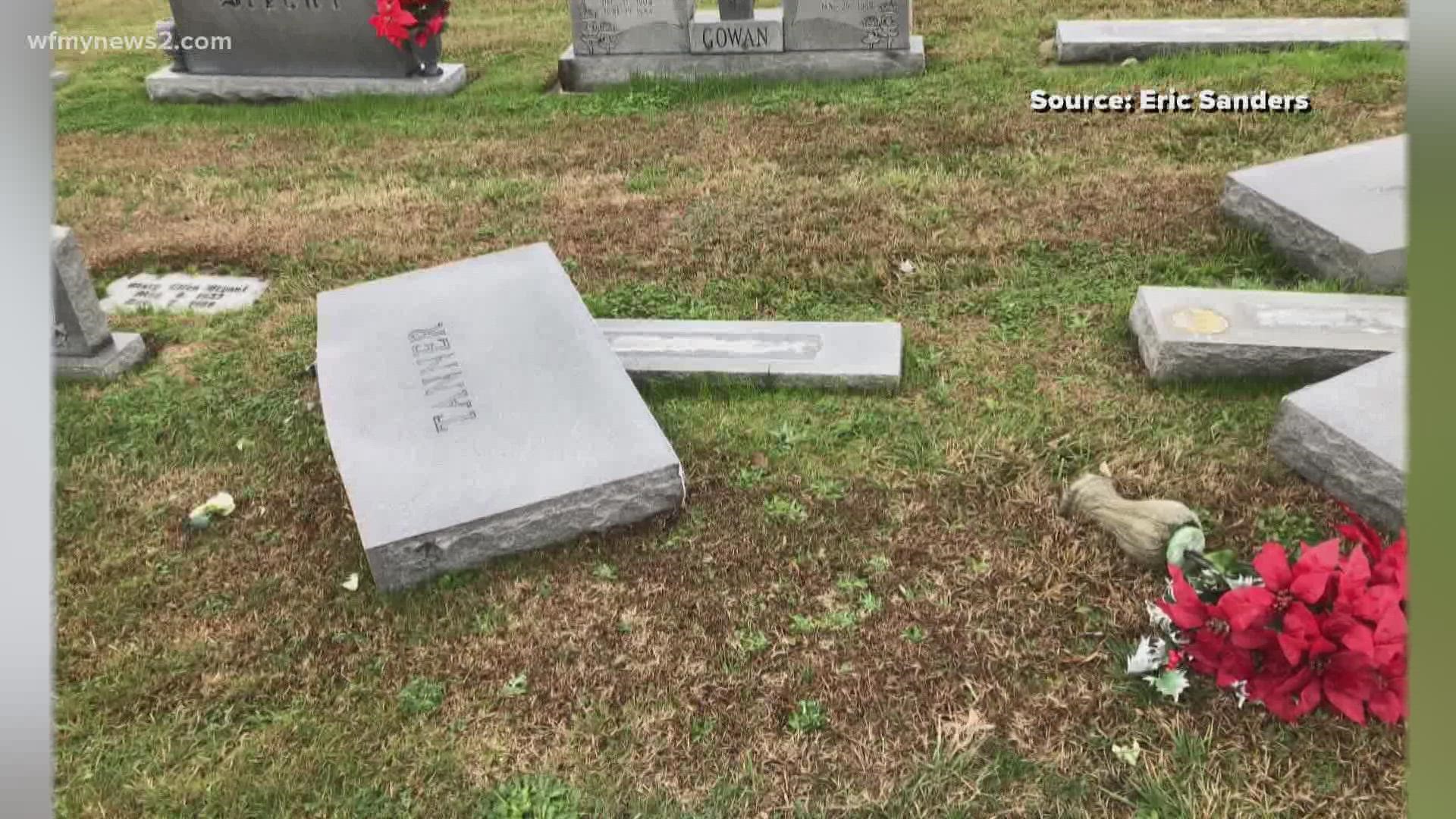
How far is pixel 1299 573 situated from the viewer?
2314mm

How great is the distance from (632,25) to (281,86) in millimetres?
2562

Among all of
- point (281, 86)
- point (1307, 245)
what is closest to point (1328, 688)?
point (1307, 245)

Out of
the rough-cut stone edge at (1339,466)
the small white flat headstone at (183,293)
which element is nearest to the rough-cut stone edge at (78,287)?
the small white flat headstone at (183,293)

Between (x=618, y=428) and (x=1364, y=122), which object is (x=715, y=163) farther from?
(x=1364, y=122)

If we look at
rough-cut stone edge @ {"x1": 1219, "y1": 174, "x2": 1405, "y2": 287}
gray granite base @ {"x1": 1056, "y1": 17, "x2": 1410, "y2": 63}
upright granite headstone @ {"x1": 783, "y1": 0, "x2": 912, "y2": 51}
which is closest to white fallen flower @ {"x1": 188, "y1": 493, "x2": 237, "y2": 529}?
rough-cut stone edge @ {"x1": 1219, "y1": 174, "x2": 1405, "y2": 287}

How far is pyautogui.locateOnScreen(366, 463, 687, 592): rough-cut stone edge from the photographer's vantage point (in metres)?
2.88

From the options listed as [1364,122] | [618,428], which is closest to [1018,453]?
[618,428]

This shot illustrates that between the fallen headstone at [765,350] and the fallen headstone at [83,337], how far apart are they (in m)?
1.91

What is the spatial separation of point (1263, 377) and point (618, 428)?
7.15 ft

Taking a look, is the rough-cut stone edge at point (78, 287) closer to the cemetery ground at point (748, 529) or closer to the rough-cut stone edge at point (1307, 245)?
the cemetery ground at point (748, 529)

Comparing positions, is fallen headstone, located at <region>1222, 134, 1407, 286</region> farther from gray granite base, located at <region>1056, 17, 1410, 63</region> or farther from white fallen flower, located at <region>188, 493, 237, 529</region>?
white fallen flower, located at <region>188, 493, 237, 529</region>

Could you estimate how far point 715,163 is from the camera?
19.3 ft

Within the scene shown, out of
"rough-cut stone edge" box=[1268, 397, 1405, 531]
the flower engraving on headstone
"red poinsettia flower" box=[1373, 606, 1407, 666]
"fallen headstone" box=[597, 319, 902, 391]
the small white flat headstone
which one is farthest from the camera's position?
the flower engraving on headstone

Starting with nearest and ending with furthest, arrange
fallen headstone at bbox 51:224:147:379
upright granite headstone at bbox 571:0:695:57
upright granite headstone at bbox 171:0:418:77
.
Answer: fallen headstone at bbox 51:224:147:379
upright granite headstone at bbox 571:0:695:57
upright granite headstone at bbox 171:0:418:77
